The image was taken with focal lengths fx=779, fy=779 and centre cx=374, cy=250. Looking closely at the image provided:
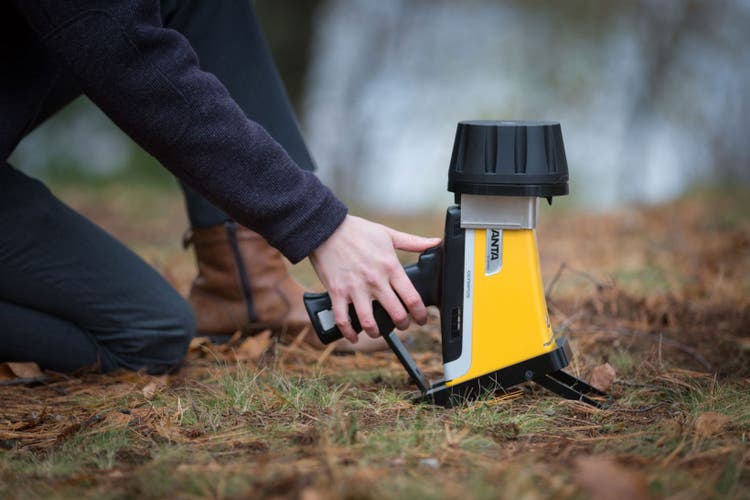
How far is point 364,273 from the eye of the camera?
62.0 inches

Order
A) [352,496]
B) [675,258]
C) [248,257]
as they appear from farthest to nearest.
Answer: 1. [675,258]
2. [248,257]
3. [352,496]

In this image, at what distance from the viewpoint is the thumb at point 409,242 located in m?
1.61

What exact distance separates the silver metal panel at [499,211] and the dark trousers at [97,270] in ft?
2.47

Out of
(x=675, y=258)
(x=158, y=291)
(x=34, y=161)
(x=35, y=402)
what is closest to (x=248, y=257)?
(x=158, y=291)

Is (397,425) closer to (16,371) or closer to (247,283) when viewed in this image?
(247,283)

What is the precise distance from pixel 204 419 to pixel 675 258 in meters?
2.58

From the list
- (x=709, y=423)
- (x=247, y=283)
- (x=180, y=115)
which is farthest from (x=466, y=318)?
(x=247, y=283)

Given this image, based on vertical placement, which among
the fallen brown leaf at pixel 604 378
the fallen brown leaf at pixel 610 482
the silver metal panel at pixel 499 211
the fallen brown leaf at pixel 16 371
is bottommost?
the fallen brown leaf at pixel 610 482

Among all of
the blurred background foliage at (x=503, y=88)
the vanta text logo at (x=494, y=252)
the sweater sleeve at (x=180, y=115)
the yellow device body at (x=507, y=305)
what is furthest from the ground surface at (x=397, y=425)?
the blurred background foliage at (x=503, y=88)

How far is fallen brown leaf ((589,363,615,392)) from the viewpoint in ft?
5.89

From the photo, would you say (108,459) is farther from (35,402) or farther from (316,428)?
(35,402)

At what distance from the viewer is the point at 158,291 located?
211cm

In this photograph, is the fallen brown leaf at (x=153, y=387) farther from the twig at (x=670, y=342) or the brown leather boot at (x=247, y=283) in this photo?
the twig at (x=670, y=342)

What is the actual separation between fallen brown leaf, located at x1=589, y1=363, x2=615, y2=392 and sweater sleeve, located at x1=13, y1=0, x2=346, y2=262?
729mm
